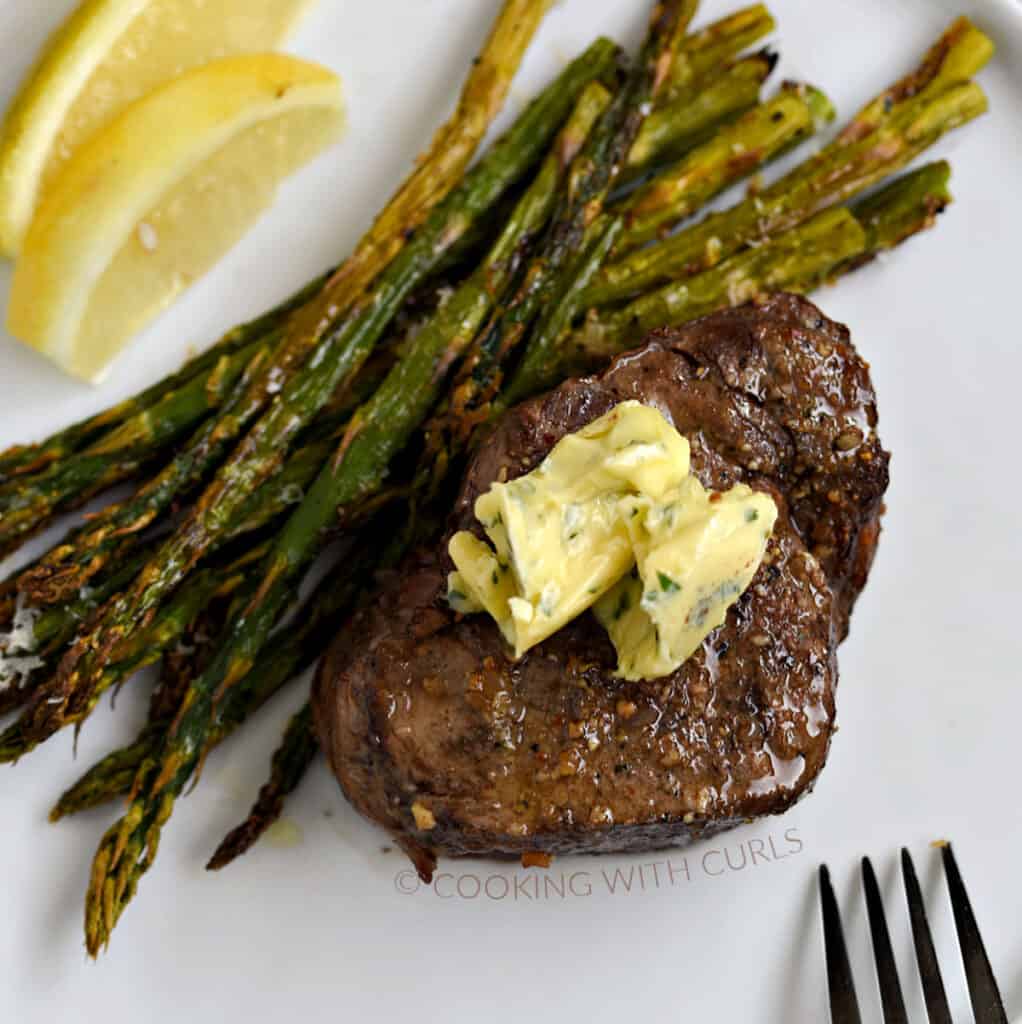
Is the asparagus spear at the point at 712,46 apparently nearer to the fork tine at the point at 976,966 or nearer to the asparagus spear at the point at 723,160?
the asparagus spear at the point at 723,160

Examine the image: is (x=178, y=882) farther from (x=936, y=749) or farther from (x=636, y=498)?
(x=936, y=749)

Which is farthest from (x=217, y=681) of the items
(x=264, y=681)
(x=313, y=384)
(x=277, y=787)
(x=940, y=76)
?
(x=940, y=76)

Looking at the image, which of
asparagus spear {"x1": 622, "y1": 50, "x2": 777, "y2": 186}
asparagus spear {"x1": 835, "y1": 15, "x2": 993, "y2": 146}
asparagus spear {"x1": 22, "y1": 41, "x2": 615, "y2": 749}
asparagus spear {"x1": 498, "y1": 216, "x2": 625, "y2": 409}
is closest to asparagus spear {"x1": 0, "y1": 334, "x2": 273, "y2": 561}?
asparagus spear {"x1": 22, "y1": 41, "x2": 615, "y2": 749}

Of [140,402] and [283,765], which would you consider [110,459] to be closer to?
[140,402]

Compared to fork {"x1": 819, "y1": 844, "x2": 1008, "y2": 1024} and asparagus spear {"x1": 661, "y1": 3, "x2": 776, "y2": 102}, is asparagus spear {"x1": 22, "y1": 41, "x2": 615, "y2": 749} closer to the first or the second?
asparagus spear {"x1": 661, "y1": 3, "x2": 776, "y2": 102}

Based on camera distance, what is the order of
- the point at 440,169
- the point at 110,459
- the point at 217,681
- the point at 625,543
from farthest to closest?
the point at 440,169, the point at 110,459, the point at 217,681, the point at 625,543

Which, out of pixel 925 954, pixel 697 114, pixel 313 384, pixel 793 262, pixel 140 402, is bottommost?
pixel 925 954
